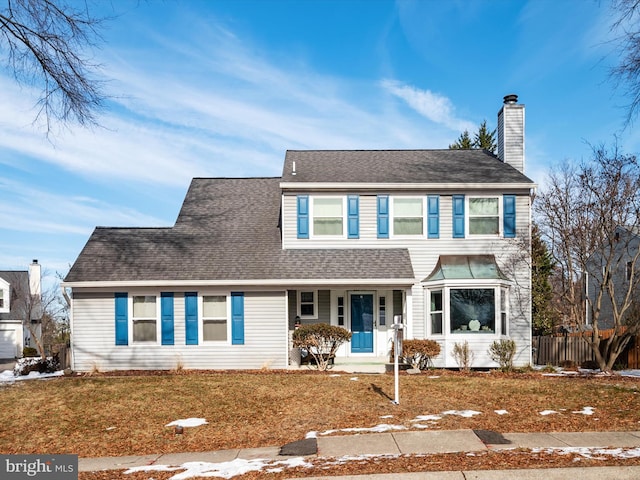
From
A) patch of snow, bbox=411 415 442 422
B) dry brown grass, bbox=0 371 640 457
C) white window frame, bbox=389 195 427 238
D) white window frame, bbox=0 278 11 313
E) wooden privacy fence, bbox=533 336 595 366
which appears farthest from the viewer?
white window frame, bbox=0 278 11 313

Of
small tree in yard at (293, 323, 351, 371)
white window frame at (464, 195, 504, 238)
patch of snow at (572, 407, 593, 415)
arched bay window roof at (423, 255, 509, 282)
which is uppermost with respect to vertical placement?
white window frame at (464, 195, 504, 238)

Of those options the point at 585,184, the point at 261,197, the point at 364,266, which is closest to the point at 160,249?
the point at 261,197

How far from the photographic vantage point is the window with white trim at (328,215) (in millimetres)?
17219

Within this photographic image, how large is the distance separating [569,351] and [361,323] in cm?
753

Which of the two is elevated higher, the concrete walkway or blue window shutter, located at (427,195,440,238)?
blue window shutter, located at (427,195,440,238)

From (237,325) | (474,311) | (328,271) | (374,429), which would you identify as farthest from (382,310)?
(374,429)

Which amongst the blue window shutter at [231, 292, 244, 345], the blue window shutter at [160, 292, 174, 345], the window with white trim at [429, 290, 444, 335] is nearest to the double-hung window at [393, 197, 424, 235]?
the window with white trim at [429, 290, 444, 335]

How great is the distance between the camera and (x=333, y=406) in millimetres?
10844

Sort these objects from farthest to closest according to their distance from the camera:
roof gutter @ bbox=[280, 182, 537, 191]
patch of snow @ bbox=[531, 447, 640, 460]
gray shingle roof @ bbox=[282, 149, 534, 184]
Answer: gray shingle roof @ bbox=[282, 149, 534, 184], roof gutter @ bbox=[280, 182, 537, 191], patch of snow @ bbox=[531, 447, 640, 460]

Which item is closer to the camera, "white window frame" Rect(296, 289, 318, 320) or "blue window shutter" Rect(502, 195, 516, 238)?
"blue window shutter" Rect(502, 195, 516, 238)

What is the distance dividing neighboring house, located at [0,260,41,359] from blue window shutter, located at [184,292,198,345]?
78.8 feet

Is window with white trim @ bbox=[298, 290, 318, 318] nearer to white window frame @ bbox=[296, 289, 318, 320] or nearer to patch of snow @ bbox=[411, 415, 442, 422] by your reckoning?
white window frame @ bbox=[296, 289, 318, 320]

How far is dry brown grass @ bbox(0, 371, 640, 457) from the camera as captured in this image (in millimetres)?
9266

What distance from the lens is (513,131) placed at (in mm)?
18938
